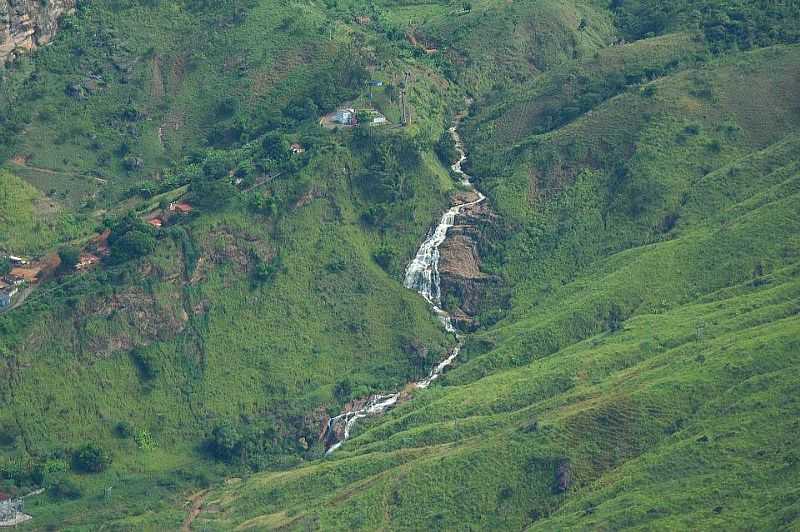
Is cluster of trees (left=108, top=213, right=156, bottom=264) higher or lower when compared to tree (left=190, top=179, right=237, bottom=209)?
lower

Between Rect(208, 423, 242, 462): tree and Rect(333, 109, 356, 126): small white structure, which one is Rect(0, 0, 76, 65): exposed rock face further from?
Rect(208, 423, 242, 462): tree

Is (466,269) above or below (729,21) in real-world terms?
below

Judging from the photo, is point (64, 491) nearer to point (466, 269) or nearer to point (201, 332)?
point (201, 332)

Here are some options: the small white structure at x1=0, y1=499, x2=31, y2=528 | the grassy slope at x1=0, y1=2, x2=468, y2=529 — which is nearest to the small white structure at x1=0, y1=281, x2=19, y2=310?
the grassy slope at x1=0, y1=2, x2=468, y2=529

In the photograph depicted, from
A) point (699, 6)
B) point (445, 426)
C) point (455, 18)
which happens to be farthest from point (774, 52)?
point (445, 426)

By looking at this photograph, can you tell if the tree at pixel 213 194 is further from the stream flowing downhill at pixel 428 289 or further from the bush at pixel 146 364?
the stream flowing downhill at pixel 428 289

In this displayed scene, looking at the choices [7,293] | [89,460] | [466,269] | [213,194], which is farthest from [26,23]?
[89,460]

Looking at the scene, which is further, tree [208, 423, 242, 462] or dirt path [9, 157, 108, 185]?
dirt path [9, 157, 108, 185]
